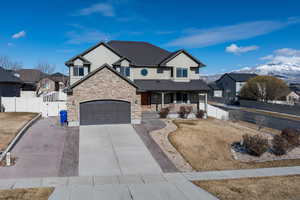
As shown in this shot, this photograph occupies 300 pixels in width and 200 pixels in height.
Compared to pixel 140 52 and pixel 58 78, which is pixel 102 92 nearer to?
pixel 140 52

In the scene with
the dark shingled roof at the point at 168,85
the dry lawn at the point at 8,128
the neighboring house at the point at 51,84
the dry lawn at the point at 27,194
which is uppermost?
the neighboring house at the point at 51,84

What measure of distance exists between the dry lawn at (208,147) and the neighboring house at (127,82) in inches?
219

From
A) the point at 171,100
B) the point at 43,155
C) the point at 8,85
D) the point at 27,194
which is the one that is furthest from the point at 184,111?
the point at 8,85

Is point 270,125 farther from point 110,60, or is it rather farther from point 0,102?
point 0,102

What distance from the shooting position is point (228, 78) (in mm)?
64250

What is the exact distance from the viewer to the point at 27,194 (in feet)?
28.8

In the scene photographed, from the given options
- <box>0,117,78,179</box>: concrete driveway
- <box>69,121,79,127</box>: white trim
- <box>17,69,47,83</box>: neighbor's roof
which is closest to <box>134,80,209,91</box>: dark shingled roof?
<box>69,121,79,127</box>: white trim

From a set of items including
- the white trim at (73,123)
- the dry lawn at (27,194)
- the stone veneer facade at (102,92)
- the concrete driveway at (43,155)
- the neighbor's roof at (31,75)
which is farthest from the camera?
the neighbor's roof at (31,75)

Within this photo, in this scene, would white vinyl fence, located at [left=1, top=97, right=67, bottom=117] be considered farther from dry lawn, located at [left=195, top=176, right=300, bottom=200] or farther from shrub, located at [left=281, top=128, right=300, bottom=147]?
shrub, located at [left=281, top=128, right=300, bottom=147]

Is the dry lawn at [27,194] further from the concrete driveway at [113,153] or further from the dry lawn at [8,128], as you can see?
the dry lawn at [8,128]

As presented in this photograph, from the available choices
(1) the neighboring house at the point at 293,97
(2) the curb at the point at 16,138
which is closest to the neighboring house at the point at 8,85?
(2) the curb at the point at 16,138

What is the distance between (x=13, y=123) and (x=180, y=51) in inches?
793

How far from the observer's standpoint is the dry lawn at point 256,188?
358 inches

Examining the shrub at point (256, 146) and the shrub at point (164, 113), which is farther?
the shrub at point (164, 113)
